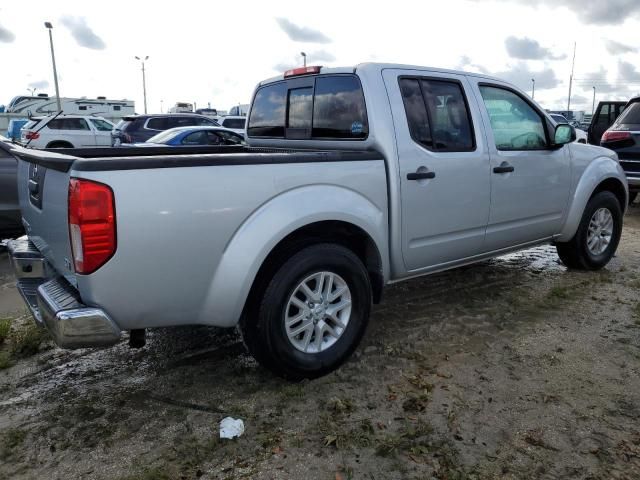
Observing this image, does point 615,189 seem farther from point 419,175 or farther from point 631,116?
point 631,116

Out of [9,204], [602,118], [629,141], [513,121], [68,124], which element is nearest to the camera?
[513,121]

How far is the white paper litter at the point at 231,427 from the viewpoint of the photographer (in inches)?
104

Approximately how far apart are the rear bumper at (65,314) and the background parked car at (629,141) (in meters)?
8.09

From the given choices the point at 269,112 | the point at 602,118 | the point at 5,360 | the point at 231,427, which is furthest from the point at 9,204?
the point at 602,118

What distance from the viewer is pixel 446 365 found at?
341 cm

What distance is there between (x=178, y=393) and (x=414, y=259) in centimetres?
177

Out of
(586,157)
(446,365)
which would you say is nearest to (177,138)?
(586,157)

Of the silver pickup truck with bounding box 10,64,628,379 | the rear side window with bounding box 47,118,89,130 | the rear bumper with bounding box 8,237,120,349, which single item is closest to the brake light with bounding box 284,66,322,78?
the silver pickup truck with bounding box 10,64,628,379

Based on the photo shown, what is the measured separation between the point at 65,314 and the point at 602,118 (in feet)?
44.2

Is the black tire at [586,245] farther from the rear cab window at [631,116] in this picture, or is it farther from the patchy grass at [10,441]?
the patchy grass at [10,441]

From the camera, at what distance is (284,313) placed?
9.81 ft

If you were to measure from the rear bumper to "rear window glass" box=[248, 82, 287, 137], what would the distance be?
211 centimetres

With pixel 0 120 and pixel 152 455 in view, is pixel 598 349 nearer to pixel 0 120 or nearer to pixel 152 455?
pixel 152 455

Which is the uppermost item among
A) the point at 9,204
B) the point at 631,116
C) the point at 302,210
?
the point at 631,116
